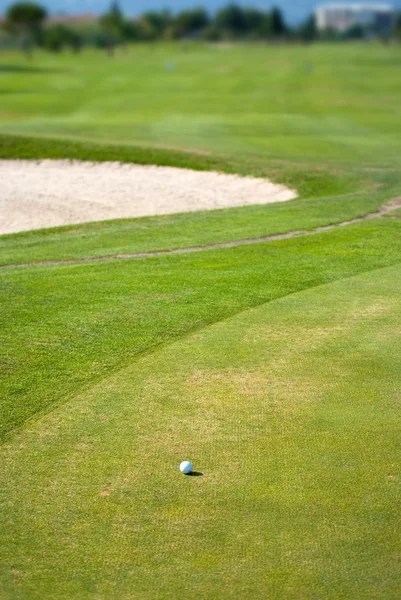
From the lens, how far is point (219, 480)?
7516mm

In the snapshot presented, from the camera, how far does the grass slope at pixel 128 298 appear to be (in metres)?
10.1

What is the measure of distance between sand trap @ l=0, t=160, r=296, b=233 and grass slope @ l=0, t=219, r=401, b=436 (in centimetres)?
632

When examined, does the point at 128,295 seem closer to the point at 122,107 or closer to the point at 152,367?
the point at 152,367

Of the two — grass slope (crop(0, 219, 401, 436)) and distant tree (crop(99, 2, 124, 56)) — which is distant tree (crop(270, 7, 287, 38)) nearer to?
distant tree (crop(99, 2, 124, 56))

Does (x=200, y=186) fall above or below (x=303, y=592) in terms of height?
below

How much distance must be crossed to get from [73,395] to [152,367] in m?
1.16

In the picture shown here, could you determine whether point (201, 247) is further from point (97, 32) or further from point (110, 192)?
point (97, 32)

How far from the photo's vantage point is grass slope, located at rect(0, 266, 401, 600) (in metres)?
6.26

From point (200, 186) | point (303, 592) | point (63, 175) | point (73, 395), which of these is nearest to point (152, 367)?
point (73, 395)

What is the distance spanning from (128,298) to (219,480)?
6.10 meters

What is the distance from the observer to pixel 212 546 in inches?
259

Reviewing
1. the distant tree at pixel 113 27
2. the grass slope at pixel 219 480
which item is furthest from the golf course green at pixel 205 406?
the distant tree at pixel 113 27

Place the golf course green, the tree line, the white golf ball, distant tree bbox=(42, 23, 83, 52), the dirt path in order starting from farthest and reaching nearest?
the tree line
distant tree bbox=(42, 23, 83, 52)
the dirt path
the white golf ball
the golf course green

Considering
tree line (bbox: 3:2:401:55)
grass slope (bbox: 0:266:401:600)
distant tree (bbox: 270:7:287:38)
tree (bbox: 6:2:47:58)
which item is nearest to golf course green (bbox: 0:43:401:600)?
grass slope (bbox: 0:266:401:600)
